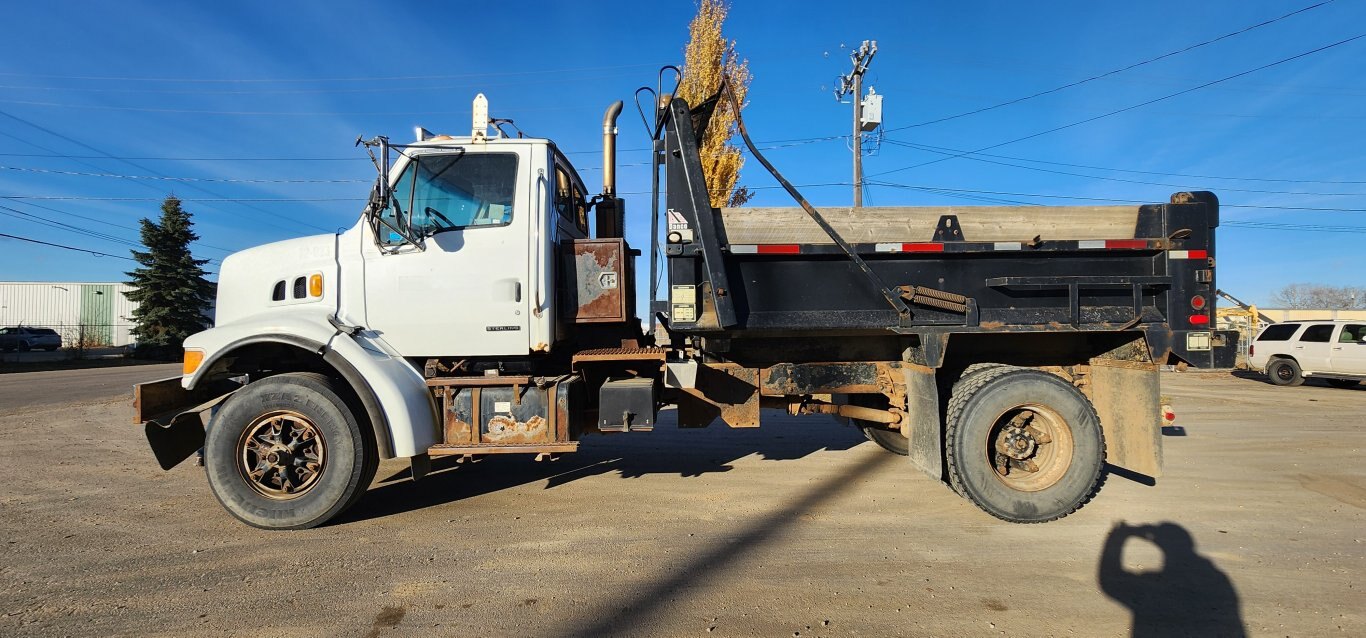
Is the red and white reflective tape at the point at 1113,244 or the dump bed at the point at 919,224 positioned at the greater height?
the dump bed at the point at 919,224

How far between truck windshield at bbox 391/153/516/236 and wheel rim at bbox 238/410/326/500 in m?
1.63

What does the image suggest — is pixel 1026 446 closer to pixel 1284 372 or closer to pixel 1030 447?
pixel 1030 447

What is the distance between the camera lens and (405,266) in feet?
14.2

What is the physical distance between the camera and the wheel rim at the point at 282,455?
13.4 ft

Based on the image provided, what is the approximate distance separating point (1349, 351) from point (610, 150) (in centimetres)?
1719

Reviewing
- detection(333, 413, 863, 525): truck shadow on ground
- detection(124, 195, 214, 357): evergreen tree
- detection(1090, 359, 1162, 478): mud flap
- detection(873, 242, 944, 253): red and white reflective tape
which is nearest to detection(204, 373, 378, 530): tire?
detection(333, 413, 863, 525): truck shadow on ground

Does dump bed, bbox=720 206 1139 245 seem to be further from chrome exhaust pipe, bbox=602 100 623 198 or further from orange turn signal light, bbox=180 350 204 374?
orange turn signal light, bbox=180 350 204 374

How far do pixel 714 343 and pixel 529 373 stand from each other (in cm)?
144

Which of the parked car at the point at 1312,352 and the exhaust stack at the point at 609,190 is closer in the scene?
the exhaust stack at the point at 609,190

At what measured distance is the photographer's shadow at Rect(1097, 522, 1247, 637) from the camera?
2770 millimetres

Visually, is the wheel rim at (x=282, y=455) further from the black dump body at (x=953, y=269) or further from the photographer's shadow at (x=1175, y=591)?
the photographer's shadow at (x=1175, y=591)

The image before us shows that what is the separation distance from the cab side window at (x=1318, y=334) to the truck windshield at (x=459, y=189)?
18477mm

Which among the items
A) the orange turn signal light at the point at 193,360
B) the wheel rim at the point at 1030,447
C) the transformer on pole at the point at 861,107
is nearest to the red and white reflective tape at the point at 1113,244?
the wheel rim at the point at 1030,447

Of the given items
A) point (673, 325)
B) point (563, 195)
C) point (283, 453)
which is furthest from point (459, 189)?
point (283, 453)
